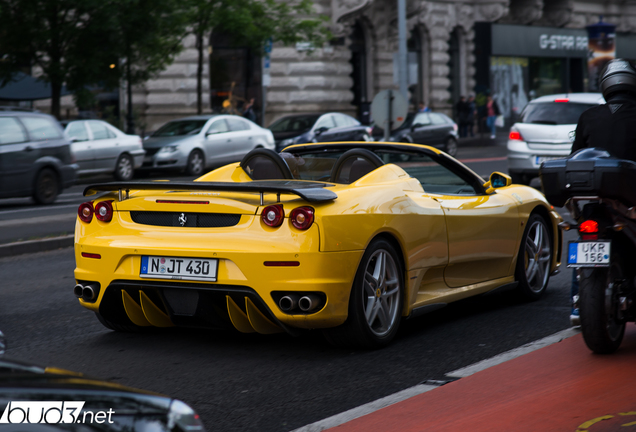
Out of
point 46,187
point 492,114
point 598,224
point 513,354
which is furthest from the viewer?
point 492,114

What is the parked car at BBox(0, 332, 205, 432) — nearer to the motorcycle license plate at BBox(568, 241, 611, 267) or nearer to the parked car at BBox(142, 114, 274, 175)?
the motorcycle license plate at BBox(568, 241, 611, 267)

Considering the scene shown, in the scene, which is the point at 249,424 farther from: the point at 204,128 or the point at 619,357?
the point at 204,128

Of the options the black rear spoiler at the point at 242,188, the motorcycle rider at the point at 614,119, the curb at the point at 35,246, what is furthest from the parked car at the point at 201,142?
the motorcycle rider at the point at 614,119

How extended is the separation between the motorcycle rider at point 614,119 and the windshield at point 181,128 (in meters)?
18.4

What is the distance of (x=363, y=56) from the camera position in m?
37.5

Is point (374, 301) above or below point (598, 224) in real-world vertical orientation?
below

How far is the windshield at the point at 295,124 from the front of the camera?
26.9 metres

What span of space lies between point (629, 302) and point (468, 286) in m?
1.35

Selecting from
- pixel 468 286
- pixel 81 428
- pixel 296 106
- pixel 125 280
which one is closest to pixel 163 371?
pixel 125 280

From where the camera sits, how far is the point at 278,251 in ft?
16.0

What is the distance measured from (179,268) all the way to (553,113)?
12521 millimetres

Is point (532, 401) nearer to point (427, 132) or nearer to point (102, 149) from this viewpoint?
point (102, 149)

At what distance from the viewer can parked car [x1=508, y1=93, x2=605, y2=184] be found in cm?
1605

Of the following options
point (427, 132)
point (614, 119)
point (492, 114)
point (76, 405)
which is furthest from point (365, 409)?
point (492, 114)
